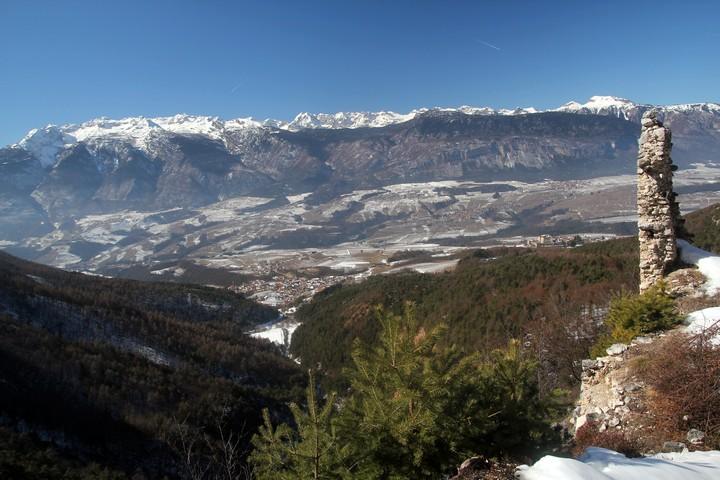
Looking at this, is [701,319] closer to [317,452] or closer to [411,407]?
[411,407]

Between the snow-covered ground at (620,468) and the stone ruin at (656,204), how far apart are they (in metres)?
9.80

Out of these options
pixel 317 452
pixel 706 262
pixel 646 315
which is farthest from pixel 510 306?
pixel 317 452

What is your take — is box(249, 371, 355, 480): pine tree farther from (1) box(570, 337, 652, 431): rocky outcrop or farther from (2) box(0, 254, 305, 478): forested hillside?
(2) box(0, 254, 305, 478): forested hillside

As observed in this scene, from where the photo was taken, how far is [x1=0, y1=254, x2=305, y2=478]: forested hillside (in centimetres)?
3606

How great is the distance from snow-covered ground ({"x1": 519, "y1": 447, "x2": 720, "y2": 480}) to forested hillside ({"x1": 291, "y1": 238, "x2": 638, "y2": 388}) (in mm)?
20692

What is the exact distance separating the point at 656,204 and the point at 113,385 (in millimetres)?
54913

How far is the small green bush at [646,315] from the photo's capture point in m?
13.8

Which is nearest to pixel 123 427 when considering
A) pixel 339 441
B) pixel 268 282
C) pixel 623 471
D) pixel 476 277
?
pixel 339 441

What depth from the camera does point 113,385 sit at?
52.2m

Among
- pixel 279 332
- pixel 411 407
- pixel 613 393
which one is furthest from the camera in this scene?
pixel 279 332

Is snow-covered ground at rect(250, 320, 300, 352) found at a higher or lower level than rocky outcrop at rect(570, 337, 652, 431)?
lower

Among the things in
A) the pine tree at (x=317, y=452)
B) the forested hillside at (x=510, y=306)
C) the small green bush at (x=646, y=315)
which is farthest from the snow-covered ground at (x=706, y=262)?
the pine tree at (x=317, y=452)

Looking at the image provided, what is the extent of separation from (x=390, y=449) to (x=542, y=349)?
27079mm

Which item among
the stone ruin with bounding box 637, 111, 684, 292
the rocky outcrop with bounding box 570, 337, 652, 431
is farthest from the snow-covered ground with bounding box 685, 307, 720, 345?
the stone ruin with bounding box 637, 111, 684, 292
